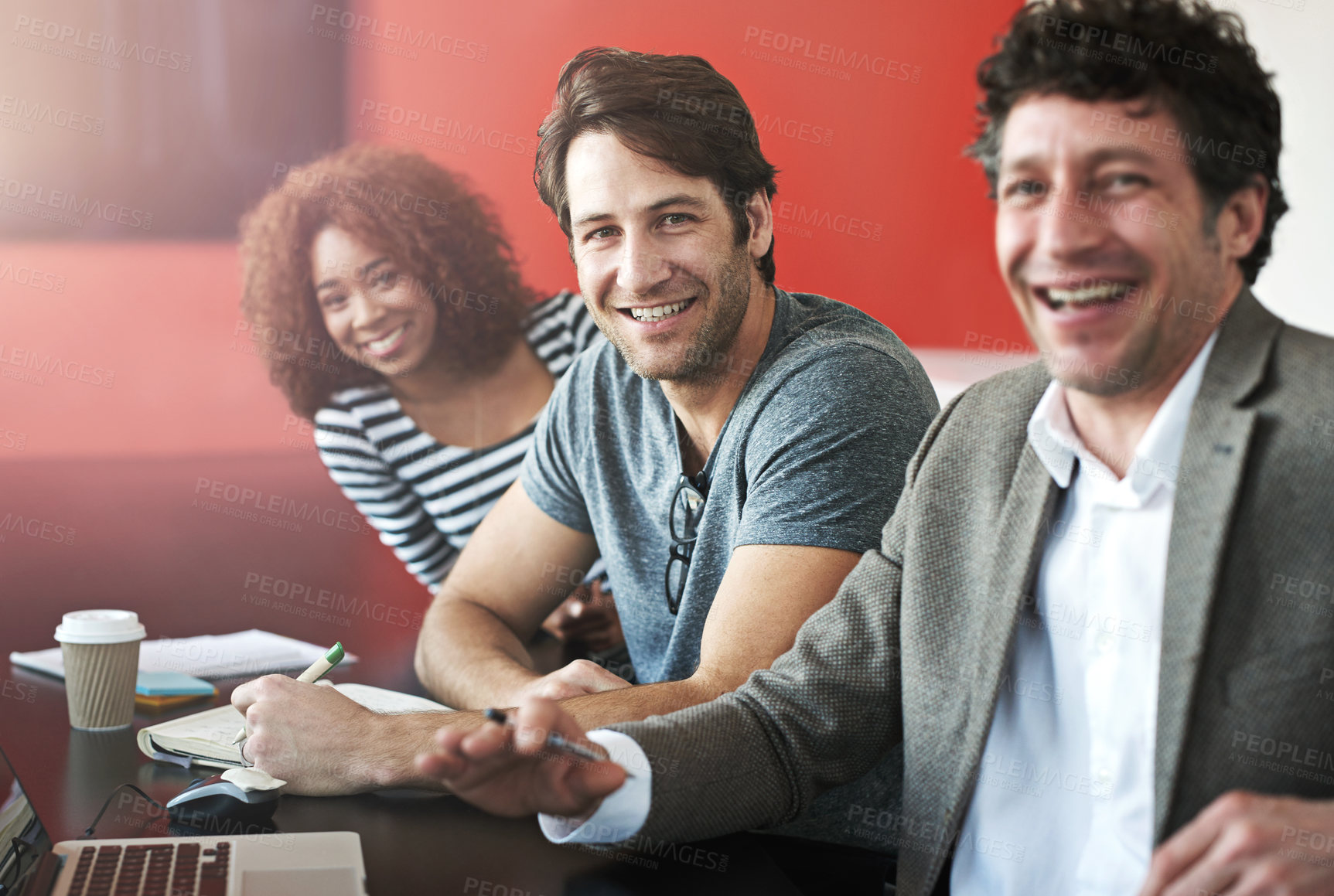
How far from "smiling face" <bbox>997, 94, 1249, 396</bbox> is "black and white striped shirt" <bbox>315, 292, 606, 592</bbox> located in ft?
5.41

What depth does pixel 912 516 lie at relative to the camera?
3.63 feet

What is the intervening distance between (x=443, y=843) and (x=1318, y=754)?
79cm

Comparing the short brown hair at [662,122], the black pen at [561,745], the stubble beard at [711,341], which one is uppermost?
the short brown hair at [662,122]

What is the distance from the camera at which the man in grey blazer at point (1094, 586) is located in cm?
85

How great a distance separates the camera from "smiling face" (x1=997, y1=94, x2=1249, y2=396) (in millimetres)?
914

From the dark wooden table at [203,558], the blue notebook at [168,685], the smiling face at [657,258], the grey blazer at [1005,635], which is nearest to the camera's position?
the grey blazer at [1005,635]

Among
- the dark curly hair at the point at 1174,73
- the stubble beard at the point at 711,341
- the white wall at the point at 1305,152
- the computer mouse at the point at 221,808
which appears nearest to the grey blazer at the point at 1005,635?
the dark curly hair at the point at 1174,73

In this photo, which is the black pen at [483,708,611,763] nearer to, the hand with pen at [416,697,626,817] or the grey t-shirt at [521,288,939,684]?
the hand with pen at [416,697,626,817]

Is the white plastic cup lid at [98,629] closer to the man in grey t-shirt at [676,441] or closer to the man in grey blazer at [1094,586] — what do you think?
the man in grey t-shirt at [676,441]

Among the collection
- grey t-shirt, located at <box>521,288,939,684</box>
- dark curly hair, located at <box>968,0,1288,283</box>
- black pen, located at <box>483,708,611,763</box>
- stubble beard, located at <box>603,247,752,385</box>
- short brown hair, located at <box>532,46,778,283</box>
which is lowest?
black pen, located at <box>483,708,611,763</box>

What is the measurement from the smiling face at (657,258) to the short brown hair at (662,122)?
22 millimetres

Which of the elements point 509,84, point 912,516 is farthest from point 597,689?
point 509,84

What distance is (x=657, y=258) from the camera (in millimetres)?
1634

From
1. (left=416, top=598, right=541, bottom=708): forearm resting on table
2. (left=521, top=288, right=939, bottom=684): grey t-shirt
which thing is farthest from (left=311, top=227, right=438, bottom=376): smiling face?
(left=416, top=598, right=541, bottom=708): forearm resting on table
